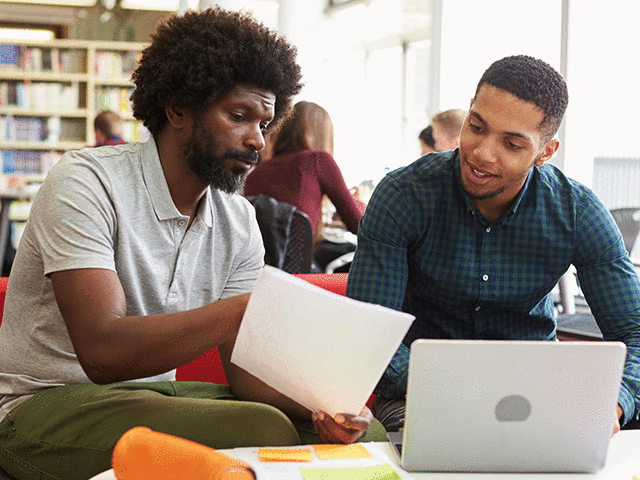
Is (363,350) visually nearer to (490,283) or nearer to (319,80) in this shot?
(490,283)

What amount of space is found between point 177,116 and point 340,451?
809mm

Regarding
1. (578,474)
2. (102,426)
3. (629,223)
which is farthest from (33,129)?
(578,474)

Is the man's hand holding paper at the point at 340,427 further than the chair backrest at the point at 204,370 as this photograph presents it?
No

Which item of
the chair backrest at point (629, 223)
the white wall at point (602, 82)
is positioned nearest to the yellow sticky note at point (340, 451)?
the chair backrest at point (629, 223)

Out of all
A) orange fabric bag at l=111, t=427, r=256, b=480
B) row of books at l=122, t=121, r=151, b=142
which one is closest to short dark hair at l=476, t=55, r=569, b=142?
orange fabric bag at l=111, t=427, r=256, b=480

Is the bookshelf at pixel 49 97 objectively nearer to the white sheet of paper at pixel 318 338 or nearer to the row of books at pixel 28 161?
the row of books at pixel 28 161

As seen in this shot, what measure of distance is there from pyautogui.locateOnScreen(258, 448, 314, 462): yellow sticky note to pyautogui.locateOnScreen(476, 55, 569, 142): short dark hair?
90 centimetres

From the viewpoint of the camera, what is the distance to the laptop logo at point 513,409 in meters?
0.88

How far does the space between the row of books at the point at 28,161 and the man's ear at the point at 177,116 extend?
19.3 ft

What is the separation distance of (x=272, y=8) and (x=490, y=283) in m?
6.40

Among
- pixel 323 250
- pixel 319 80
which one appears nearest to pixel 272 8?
pixel 319 80

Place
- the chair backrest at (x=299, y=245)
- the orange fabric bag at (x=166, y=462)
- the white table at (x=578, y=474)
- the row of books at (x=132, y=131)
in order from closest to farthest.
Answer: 1. the orange fabric bag at (x=166, y=462)
2. the white table at (x=578, y=474)
3. the chair backrest at (x=299, y=245)
4. the row of books at (x=132, y=131)

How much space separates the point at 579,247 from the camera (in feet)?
5.07

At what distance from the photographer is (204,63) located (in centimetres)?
142
